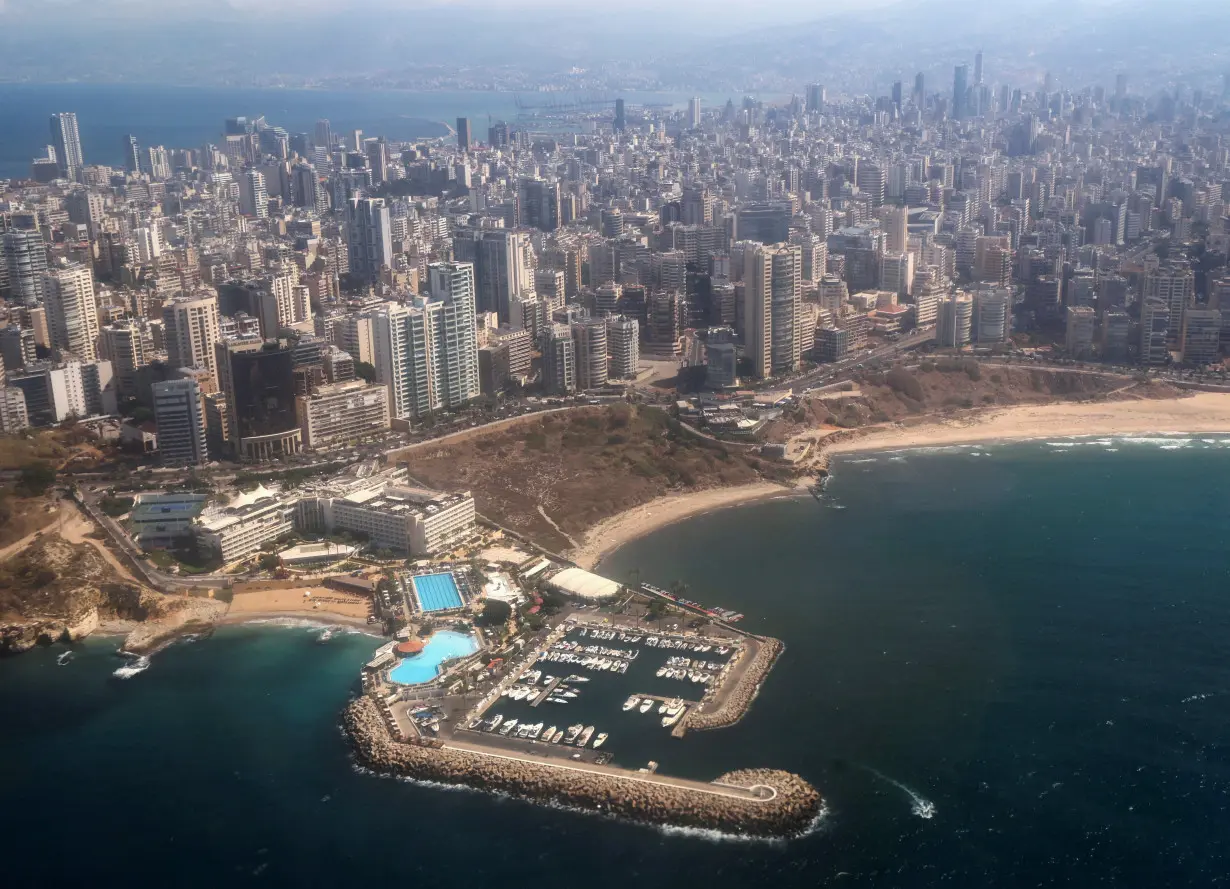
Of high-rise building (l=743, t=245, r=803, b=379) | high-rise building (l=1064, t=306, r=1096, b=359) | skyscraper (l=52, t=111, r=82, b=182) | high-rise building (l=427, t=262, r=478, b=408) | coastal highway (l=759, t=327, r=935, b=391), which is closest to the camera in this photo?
high-rise building (l=427, t=262, r=478, b=408)

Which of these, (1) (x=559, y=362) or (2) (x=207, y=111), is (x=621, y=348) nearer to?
(1) (x=559, y=362)

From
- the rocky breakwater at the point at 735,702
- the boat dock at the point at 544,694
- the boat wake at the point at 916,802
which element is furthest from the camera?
the boat dock at the point at 544,694

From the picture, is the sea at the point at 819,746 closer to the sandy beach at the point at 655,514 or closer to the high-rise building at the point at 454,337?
the sandy beach at the point at 655,514

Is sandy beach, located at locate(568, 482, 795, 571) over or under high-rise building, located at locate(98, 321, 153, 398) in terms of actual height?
under

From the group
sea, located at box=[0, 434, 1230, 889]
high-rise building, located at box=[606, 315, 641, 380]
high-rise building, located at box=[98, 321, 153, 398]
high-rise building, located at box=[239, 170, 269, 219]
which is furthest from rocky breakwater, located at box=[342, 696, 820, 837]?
high-rise building, located at box=[239, 170, 269, 219]

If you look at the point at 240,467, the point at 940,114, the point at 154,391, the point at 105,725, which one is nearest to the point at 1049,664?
the point at 105,725

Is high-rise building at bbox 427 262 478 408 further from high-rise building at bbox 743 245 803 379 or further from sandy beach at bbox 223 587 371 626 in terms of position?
sandy beach at bbox 223 587 371 626

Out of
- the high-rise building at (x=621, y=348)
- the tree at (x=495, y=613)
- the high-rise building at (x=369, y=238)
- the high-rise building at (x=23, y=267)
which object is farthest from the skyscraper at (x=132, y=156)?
the tree at (x=495, y=613)
